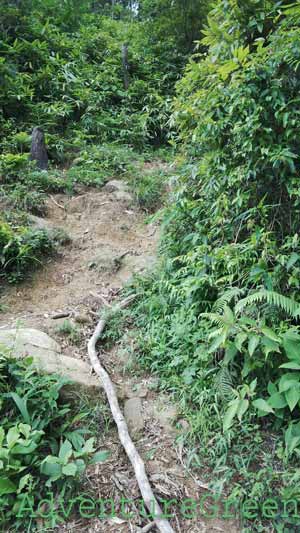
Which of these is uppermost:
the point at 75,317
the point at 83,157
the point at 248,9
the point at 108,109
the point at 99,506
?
the point at 248,9

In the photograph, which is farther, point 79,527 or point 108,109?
point 108,109

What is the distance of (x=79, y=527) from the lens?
6.64 feet

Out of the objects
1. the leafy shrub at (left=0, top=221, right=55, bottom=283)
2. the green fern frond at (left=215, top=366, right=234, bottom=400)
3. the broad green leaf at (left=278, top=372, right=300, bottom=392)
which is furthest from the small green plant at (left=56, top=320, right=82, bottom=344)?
the broad green leaf at (left=278, top=372, right=300, bottom=392)

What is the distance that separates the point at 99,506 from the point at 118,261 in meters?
2.87

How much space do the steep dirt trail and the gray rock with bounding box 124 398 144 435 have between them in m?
0.02

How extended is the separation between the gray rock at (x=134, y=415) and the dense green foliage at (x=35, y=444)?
0.31 m

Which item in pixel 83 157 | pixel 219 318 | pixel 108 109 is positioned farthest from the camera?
pixel 108 109

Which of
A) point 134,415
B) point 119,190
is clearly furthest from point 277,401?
point 119,190

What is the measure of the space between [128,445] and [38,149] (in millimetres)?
5278

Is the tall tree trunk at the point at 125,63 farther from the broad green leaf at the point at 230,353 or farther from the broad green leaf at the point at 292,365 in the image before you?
the broad green leaf at the point at 292,365

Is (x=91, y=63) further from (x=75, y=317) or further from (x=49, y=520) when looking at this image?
(x=49, y=520)

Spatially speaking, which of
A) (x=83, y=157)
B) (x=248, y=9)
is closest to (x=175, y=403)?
(x=248, y=9)

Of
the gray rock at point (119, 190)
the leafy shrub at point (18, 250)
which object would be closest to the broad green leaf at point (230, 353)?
the leafy shrub at point (18, 250)

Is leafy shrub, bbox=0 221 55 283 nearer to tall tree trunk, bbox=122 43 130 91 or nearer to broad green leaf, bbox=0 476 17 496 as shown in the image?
broad green leaf, bbox=0 476 17 496
